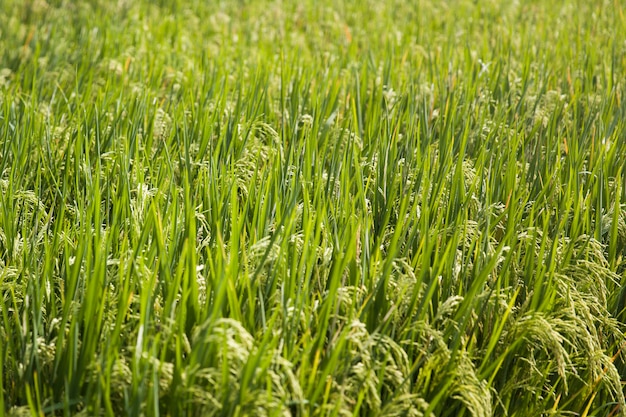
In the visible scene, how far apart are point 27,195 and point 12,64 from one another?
209cm

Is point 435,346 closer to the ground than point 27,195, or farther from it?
closer to the ground

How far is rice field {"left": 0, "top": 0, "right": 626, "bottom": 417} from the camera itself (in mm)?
1476

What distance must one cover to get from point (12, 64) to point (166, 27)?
116 centimetres

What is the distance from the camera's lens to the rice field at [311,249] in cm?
148

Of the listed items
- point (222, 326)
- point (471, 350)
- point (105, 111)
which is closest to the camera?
point (222, 326)

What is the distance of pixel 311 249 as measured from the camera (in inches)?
71.8

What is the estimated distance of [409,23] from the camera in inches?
206

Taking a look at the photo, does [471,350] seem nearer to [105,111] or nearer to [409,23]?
[105,111]

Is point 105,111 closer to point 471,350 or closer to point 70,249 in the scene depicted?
point 70,249

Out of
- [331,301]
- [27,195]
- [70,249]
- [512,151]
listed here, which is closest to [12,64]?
[27,195]

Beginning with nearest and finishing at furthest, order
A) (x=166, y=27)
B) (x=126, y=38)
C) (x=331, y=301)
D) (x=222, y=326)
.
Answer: (x=222, y=326) < (x=331, y=301) < (x=126, y=38) < (x=166, y=27)

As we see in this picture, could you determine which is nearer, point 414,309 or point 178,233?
point 414,309

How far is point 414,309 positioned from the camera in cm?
171

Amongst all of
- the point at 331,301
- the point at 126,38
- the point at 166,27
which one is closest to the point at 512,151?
the point at 331,301
